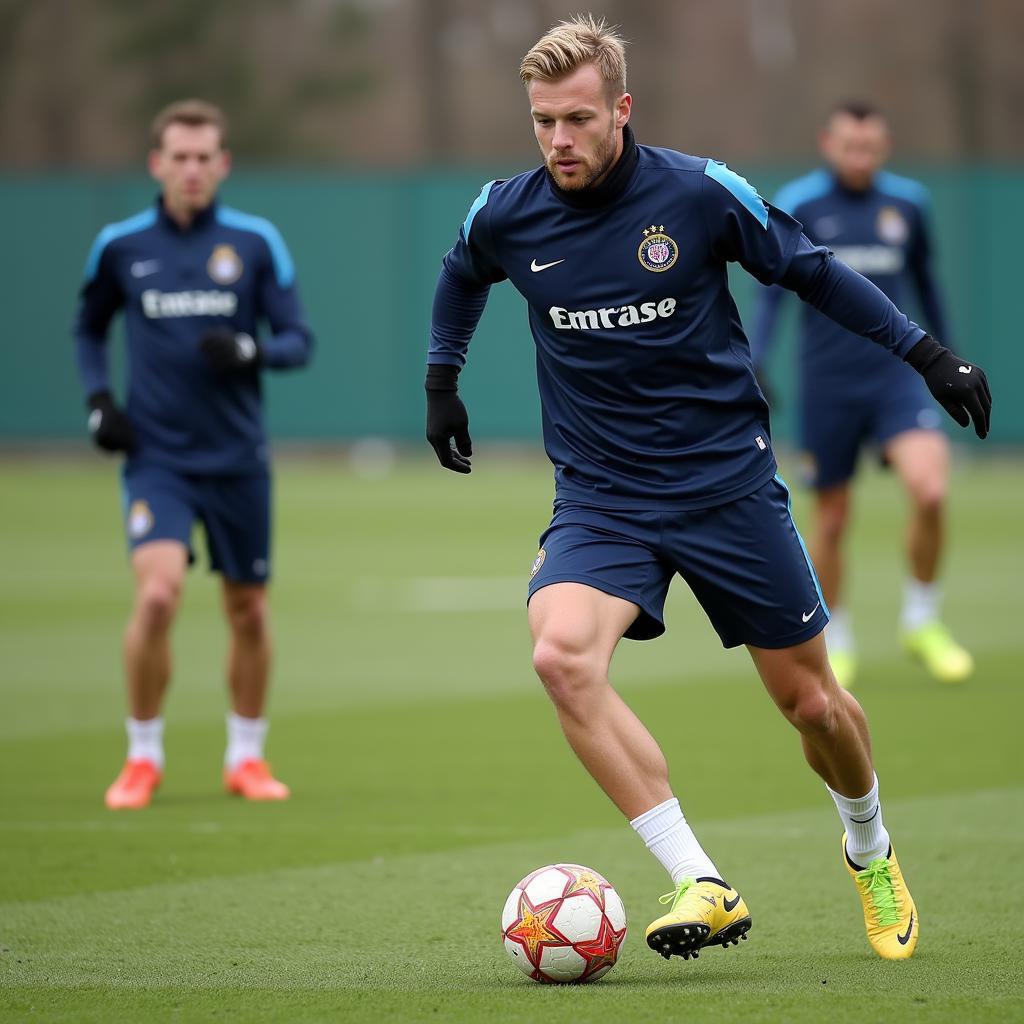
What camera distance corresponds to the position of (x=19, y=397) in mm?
28750

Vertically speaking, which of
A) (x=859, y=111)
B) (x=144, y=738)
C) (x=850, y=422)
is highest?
(x=859, y=111)

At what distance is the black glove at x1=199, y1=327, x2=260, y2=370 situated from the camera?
8.20 metres

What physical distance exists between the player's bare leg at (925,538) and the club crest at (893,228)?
110cm

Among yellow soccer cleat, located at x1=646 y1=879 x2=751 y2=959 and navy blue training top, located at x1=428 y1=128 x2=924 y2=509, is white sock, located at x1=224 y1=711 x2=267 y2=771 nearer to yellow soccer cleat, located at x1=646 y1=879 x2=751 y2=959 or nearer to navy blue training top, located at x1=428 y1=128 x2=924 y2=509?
navy blue training top, located at x1=428 y1=128 x2=924 y2=509

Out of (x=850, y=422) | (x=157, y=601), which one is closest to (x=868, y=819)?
Result: (x=157, y=601)

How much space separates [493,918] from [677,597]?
956 cm

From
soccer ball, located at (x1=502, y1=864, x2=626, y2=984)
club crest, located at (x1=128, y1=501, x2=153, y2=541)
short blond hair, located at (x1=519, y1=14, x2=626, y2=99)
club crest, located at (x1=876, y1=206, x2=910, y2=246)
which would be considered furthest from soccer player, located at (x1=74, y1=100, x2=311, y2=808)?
club crest, located at (x1=876, y1=206, x2=910, y2=246)

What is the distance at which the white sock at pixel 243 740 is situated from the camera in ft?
27.2

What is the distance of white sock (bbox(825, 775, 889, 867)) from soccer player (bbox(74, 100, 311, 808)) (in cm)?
309

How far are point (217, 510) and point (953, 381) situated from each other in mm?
3870

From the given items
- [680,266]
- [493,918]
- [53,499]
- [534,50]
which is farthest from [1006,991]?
[53,499]

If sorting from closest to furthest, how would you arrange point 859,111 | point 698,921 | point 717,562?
point 698,921, point 717,562, point 859,111

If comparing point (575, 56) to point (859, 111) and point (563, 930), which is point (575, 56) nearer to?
point (563, 930)

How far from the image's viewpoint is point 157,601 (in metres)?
8.01
